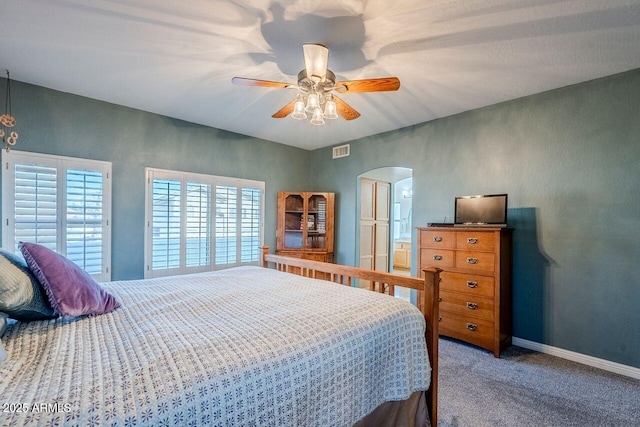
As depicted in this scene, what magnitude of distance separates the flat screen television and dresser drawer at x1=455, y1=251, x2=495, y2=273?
13.7 inches

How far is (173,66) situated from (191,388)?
2.54 m

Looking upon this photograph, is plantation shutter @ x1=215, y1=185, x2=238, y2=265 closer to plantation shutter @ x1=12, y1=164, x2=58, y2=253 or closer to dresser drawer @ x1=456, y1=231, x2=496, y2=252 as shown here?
plantation shutter @ x1=12, y1=164, x2=58, y2=253

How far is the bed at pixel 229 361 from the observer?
2.76ft

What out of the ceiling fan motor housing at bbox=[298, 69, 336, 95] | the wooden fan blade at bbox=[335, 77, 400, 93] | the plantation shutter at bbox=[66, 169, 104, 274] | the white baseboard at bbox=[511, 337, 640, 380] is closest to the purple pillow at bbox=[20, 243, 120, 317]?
the ceiling fan motor housing at bbox=[298, 69, 336, 95]

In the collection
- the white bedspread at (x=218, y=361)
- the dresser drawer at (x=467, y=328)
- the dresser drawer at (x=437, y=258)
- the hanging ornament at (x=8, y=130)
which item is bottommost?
the dresser drawer at (x=467, y=328)

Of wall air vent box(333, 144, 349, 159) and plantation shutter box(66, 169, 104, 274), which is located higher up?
wall air vent box(333, 144, 349, 159)

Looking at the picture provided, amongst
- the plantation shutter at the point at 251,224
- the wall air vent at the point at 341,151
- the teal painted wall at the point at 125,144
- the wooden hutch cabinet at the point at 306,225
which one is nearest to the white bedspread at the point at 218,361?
the teal painted wall at the point at 125,144

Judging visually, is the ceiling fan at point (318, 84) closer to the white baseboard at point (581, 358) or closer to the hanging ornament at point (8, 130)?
the hanging ornament at point (8, 130)

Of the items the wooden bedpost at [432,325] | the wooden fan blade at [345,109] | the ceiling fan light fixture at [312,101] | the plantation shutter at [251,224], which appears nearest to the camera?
the wooden bedpost at [432,325]

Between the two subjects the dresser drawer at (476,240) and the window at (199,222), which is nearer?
the dresser drawer at (476,240)

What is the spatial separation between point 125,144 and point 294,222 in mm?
2645

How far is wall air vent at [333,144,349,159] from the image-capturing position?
4.84 m

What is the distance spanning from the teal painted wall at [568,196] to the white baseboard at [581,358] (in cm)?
4

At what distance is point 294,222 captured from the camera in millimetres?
5070
